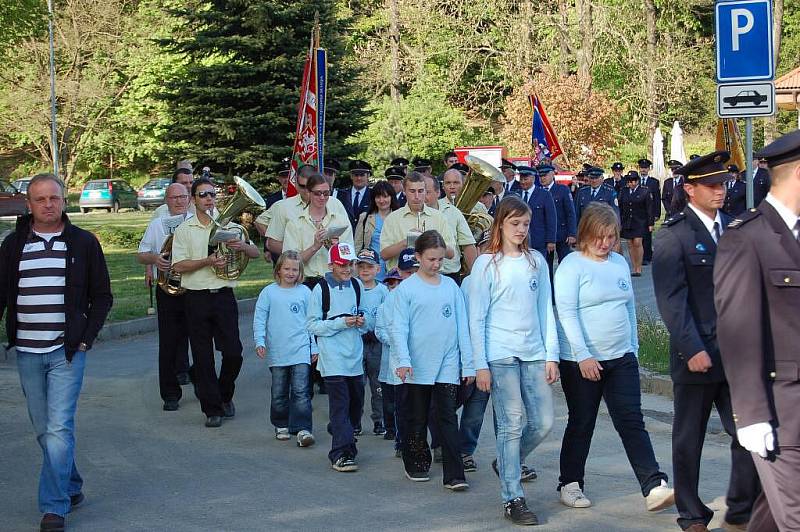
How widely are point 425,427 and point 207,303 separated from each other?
10.0ft

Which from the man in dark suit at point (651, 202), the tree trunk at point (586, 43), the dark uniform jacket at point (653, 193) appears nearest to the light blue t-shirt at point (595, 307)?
the man in dark suit at point (651, 202)

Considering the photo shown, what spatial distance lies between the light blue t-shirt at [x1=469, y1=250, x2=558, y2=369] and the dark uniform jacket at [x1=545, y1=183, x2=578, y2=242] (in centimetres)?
1091

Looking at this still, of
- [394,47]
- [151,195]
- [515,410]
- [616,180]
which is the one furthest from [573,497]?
[151,195]

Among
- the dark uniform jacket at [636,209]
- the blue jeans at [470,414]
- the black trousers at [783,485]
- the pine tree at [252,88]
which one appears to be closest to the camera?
the black trousers at [783,485]

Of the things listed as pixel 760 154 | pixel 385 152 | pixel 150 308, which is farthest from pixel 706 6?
pixel 760 154

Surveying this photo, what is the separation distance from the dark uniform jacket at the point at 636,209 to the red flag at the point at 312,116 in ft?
31.5

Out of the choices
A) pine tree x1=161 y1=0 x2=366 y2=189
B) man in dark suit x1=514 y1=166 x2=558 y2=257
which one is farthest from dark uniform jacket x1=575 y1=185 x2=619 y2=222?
pine tree x1=161 y1=0 x2=366 y2=189

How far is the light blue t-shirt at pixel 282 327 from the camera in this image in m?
9.62

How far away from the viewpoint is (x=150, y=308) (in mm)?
17297

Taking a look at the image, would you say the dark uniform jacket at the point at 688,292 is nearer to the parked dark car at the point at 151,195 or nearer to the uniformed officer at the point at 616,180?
the uniformed officer at the point at 616,180

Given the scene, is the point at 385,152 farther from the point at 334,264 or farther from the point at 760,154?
the point at 760,154

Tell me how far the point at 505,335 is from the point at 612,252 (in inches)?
34.9

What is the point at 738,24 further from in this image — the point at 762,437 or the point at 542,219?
the point at 542,219

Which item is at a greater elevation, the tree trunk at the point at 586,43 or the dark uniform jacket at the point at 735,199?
the tree trunk at the point at 586,43
